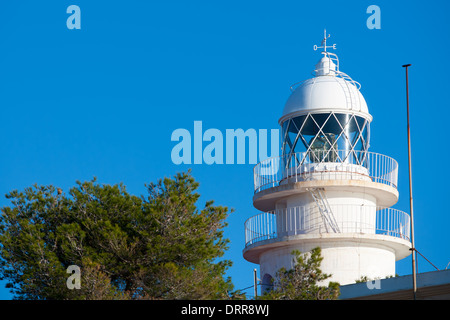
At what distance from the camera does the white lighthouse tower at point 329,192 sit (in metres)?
30.9

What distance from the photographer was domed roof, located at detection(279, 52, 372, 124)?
32.4m

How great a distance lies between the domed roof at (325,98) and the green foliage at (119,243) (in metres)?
6.81

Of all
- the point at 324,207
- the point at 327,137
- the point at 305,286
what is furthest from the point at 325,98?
the point at 305,286

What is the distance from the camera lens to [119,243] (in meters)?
25.8

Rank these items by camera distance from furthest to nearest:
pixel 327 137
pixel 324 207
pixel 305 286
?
pixel 327 137 → pixel 324 207 → pixel 305 286

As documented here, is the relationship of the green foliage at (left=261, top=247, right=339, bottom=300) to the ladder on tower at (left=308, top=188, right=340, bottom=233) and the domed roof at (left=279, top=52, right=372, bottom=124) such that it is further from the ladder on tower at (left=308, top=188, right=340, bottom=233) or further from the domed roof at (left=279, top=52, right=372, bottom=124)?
the domed roof at (left=279, top=52, right=372, bottom=124)

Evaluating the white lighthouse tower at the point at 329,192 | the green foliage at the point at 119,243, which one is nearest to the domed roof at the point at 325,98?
the white lighthouse tower at the point at 329,192

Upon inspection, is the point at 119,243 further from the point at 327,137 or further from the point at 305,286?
the point at 327,137

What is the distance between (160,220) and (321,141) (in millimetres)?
8309

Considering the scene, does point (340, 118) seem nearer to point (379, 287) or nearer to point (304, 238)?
point (304, 238)

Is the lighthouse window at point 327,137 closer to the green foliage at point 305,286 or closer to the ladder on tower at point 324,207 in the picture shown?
the ladder on tower at point 324,207

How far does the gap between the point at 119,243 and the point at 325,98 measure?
10.1 m

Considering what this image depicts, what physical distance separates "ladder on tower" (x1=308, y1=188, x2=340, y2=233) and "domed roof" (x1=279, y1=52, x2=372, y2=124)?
2888mm

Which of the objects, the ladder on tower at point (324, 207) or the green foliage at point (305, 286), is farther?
the ladder on tower at point (324, 207)
